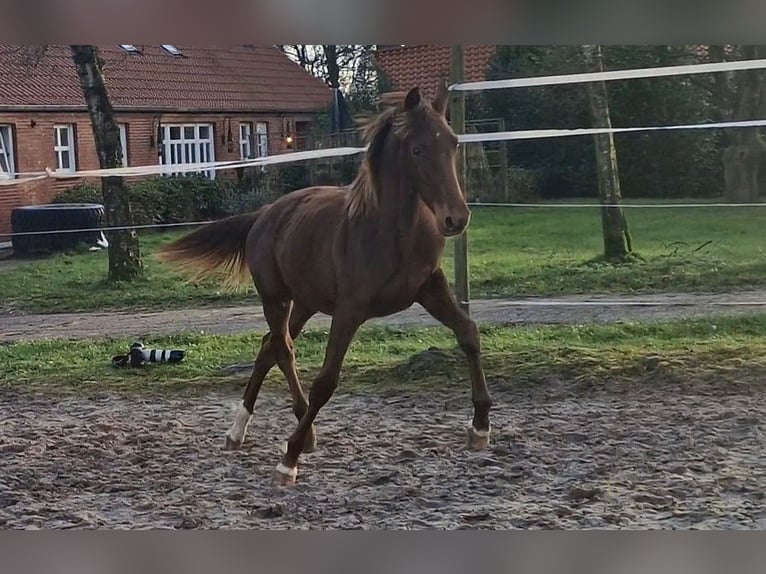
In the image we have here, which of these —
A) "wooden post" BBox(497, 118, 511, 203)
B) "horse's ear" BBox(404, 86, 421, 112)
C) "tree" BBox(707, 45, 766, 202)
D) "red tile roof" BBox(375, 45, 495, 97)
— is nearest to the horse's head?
"horse's ear" BBox(404, 86, 421, 112)

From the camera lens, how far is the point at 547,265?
3.20 meters

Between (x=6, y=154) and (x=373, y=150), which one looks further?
(x=6, y=154)

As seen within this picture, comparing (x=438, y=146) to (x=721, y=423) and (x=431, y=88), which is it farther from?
(x=721, y=423)

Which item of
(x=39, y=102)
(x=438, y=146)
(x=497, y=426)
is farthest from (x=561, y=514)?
(x=39, y=102)

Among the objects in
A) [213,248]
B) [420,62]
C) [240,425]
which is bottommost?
[240,425]

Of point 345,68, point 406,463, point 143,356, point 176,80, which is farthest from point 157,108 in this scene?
point 406,463

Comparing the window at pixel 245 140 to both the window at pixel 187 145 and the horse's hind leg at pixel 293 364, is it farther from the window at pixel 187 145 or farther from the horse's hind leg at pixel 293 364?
the horse's hind leg at pixel 293 364

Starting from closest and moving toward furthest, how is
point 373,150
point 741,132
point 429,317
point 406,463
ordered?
point 373,150 < point 406,463 < point 741,132 < point 429,317

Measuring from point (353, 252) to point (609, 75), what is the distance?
113cm

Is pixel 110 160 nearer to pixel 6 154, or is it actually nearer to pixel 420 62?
pixel 6 154

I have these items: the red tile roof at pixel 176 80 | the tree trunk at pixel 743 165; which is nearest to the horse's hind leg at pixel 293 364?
the red tile roof at pixel 176 80

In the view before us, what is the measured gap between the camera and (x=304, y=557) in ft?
8.19

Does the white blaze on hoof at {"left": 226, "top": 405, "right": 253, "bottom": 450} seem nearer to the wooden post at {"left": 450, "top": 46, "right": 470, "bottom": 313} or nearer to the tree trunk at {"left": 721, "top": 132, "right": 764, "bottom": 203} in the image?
the wooden post at {"left": 450, "top": 46, "right": 470, "bottom": 313}
